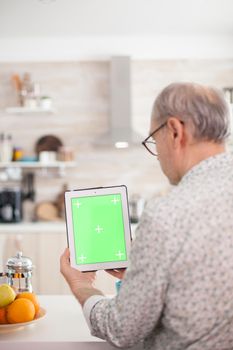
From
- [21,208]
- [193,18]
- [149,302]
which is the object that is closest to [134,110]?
[193,18]

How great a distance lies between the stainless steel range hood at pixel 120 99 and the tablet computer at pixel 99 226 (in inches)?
130

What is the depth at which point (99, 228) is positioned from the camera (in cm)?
186

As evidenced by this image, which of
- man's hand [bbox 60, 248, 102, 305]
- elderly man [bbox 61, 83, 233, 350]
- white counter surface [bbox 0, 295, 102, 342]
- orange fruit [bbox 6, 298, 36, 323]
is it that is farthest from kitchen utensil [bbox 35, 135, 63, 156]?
elderly man [bbox 61, 83, 233, 350]

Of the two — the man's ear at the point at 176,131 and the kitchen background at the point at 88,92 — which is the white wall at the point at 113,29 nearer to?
the kitchen background at the point at 88,92

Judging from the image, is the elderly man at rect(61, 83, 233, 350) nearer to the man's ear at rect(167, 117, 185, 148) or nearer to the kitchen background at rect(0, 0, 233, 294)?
Answer: the man's ear at rect(167, 117, 185, 148)

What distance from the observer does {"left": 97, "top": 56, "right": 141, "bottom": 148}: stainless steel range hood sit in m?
5.17

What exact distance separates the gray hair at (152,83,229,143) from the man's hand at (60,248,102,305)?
54 cm

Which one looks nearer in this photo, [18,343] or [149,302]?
[149,302]

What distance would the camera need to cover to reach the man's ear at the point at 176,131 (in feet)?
4.55

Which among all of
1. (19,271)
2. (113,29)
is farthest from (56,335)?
(113,29)

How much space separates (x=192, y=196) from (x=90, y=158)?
13.5ft

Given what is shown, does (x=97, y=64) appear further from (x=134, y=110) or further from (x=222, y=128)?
(x=222, y=128)

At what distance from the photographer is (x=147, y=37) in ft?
17.4

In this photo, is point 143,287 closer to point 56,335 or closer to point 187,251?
point 187,251
